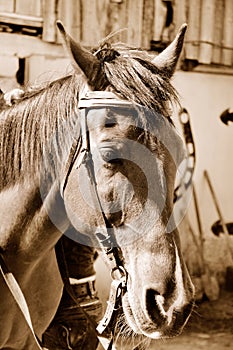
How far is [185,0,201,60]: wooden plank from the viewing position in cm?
483

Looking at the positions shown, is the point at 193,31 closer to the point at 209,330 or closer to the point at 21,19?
the point at 21,19

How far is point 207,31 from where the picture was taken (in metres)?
4.91

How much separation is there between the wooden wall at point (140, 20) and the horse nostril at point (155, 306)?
2.86m

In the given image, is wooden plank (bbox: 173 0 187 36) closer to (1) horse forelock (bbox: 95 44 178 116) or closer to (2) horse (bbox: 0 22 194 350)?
(2) horse (bbox: 0 22 194 350)

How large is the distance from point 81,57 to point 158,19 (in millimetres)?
3173

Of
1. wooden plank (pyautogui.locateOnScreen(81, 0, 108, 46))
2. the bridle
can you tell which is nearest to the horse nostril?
the bridle

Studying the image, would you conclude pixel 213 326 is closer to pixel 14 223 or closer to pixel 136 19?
pixel 136 19

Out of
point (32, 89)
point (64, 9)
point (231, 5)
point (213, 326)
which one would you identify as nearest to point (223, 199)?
point (213, 326)

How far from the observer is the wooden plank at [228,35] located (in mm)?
4965

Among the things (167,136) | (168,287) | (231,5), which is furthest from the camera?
(231,5)

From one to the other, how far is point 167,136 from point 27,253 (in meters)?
0.61

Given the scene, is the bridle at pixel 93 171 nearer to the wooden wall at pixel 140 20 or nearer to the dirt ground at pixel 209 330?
the dirt ground at pixel 209 330

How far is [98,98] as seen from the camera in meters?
1.70

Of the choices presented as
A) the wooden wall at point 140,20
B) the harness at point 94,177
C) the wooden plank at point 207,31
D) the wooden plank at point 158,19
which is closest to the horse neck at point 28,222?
the harness at point 94,177
